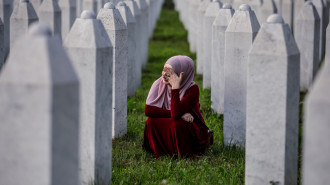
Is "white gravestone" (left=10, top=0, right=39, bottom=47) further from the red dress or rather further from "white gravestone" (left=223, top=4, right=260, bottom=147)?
"white gravestone" (left=223, top=4, right=260, bottom=147)

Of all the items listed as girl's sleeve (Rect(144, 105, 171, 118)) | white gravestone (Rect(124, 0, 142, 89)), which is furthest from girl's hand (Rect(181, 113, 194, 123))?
white gravestone (Rect(124, 0, 142, 89))

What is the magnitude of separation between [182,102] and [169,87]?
0.27m

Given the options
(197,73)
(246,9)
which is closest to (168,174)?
(246,9)

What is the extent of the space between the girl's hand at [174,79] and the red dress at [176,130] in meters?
0.06

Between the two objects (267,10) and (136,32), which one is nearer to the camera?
(136,32)

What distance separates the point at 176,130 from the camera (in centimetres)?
565

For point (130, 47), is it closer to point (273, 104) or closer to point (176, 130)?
point (176, 130)

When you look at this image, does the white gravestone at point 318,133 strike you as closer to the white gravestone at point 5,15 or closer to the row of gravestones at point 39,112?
the row of gravestones at point 39,112

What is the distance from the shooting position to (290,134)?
14.2 ft

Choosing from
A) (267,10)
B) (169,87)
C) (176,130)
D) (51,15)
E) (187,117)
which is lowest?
(176,130)

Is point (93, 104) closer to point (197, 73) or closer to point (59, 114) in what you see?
point (59, 114)

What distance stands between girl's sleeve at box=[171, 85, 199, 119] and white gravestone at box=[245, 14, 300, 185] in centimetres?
128

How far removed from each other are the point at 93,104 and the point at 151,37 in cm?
1514

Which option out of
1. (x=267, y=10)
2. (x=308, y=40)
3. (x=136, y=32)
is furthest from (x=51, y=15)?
(x=267, y=10)
